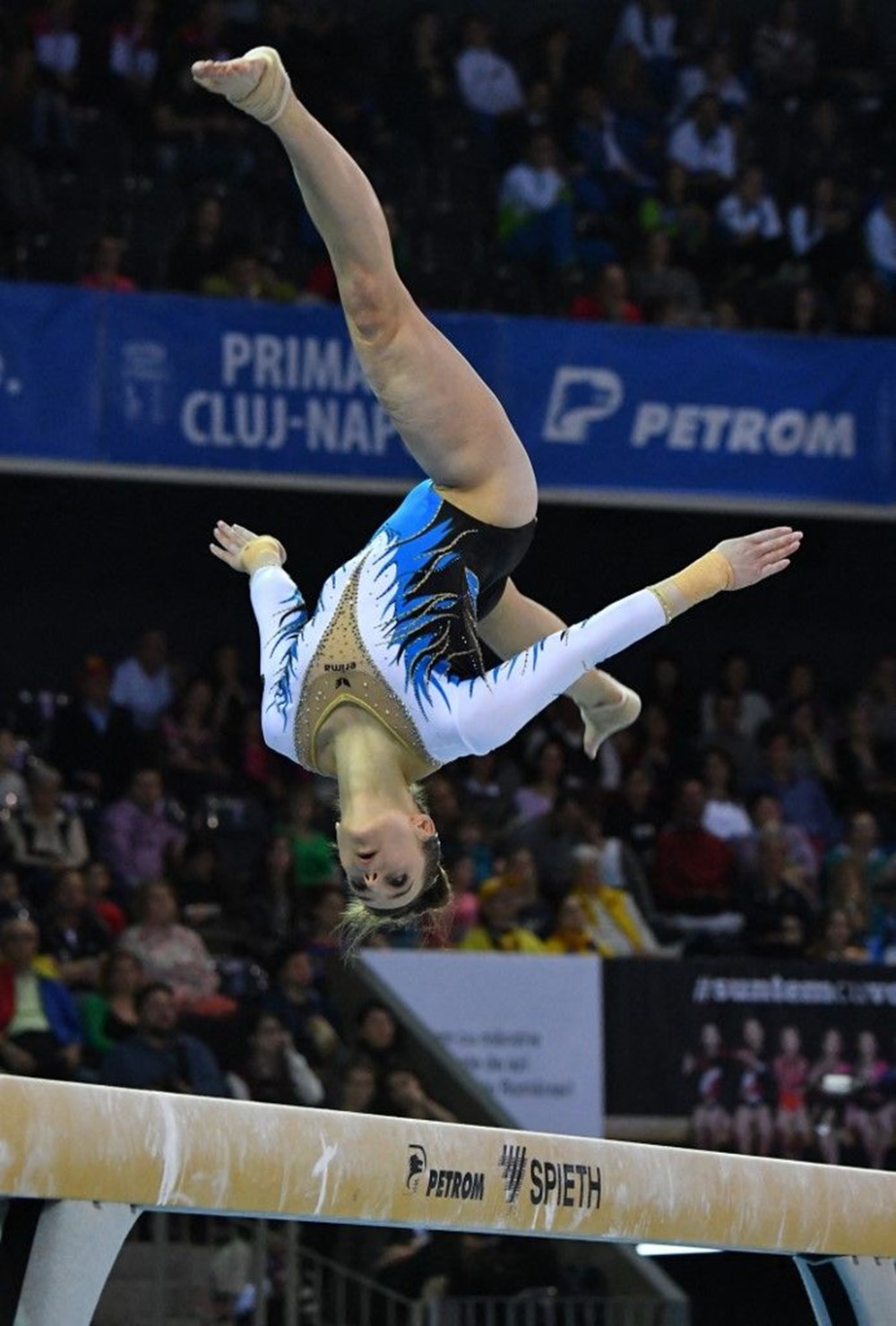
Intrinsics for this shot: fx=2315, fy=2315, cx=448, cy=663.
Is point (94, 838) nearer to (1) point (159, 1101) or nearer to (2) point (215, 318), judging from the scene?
(2) point (215, 318)

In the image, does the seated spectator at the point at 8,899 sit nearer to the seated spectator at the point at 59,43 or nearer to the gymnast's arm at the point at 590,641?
the gymnast's arm at the point at 590,641

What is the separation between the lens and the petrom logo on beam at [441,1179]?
4719 millimetres

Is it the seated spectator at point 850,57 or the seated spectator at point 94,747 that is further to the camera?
the seated spectator at point 850,57

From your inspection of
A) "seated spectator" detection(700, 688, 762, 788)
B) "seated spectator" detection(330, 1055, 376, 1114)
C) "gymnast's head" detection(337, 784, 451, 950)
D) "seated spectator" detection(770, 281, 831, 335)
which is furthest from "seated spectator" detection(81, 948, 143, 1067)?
"seated spectator" detection(770, 281, 831, 335)

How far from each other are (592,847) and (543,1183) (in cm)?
684

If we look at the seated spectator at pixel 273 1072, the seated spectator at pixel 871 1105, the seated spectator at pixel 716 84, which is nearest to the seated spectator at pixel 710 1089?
the seated spectator at pixel 871 1105

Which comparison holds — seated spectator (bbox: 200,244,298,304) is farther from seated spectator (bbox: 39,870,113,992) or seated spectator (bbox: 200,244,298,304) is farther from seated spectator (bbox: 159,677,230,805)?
seated spectator (bbox: 39,870,113,992)

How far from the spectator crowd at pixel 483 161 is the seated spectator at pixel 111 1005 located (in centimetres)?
395

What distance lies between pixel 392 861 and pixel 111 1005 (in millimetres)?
4967

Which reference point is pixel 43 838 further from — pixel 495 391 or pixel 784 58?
pixel 784 58

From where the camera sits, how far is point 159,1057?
31.2ft

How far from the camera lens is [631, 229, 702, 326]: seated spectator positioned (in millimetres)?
13594

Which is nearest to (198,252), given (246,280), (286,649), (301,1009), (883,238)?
(246,280)

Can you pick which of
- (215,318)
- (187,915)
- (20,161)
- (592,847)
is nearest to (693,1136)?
(592,847)
